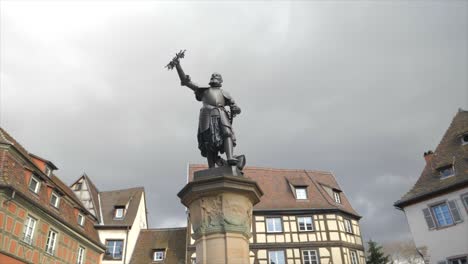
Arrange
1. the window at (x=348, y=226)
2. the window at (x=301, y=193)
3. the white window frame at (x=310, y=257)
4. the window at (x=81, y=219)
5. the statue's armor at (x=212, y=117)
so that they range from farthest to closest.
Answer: the window at (x=301, y=193)
the window at (x=348, y=226)
the white window frame at (x=310, y=257)
the window at (x=81, y=219)
the statue's armor at (x=212, y=117)

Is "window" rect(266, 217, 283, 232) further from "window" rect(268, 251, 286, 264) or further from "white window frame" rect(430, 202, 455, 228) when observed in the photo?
"white window frame" rect(430, 202, 455, 228)

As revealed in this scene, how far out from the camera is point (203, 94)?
781cm

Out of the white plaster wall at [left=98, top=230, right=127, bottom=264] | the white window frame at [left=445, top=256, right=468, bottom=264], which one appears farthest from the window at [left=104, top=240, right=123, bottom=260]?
the white window frame at [left=445, top=256, right=468, bottom=264]

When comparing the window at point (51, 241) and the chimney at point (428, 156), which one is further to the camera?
the chimney at point (428, 156)

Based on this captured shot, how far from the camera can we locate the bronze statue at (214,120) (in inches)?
286

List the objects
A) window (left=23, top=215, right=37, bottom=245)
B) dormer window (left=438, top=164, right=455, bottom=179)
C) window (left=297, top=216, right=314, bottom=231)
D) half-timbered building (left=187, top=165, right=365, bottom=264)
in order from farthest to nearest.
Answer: window (left=297, top=216, right=314, bottom=231) < half-timbered building (left=187, top=165, right=365, bottom=264) < dormer window (left=438, top=164, right=455, bottom=179) < window (left=23, top=215, right=37, bottom=245)

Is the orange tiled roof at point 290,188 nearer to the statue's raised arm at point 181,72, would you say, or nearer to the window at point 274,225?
the window at point 274,225

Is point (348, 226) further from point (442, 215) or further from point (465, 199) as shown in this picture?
point (465, 199)

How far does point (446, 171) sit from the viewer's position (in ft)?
70.7

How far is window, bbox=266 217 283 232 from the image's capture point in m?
25.3

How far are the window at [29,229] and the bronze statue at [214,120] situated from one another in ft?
46.9

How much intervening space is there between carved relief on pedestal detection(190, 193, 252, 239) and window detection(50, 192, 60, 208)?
55.4 ft

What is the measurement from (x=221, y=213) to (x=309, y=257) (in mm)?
19784

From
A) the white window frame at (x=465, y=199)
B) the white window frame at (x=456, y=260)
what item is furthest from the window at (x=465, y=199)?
the white window frame at (x=456, y=260)
